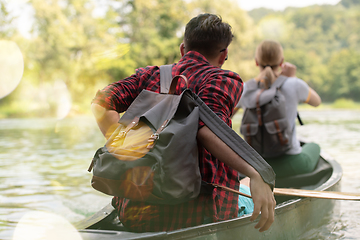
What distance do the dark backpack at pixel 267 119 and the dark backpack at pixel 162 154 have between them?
181 cm

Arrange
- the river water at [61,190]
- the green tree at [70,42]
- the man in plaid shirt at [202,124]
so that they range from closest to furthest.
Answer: the man in plaid shirt at [202,124] → the river water at [61,190] → the green tree at [70,42]

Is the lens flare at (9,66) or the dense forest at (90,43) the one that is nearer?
the dense forest at (90,43)

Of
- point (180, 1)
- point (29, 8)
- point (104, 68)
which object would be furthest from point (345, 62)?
point (29, 8)

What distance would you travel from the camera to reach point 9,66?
33.3 metres

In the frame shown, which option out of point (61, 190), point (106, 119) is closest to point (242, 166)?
point (106, 119)

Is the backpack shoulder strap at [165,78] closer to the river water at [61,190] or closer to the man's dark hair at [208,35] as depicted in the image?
the man's dark hair at [208,35]

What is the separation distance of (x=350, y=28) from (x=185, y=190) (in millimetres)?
92516

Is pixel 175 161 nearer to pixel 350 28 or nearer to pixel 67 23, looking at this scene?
pixel 67 23

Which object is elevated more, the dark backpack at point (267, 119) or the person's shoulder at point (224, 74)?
the person's shoulder at point (224, 74)

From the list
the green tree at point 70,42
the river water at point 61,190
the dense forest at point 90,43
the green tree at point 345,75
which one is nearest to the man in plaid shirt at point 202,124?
the river water at point 61,190

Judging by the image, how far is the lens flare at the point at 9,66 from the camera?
31641 mm

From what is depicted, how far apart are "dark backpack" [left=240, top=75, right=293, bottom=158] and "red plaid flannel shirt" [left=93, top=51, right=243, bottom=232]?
1.64 m

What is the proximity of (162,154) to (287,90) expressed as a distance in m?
2.24

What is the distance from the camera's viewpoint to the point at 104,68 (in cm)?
2933
